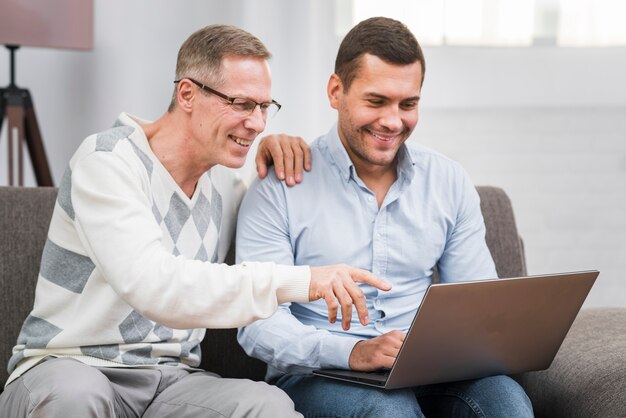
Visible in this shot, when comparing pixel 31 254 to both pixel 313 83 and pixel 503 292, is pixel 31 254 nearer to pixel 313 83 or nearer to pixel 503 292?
pixel 503 292

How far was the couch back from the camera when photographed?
197 centimetres

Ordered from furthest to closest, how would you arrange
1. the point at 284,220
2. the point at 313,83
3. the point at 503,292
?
the point at 313,83, the point at 284,220, the point at 503,292

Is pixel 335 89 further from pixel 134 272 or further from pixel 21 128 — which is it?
pixel 21 128

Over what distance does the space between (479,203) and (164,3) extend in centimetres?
192

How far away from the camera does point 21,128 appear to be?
325cm

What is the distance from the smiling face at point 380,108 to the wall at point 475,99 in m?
1.46

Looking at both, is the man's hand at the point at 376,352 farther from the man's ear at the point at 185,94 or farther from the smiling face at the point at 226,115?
the man's ear at the point at 185,94

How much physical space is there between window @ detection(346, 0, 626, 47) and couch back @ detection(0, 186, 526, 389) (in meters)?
1.55

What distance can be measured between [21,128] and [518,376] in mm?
1988

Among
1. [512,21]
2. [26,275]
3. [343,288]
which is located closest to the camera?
[343,288]

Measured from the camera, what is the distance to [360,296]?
4.92 feet

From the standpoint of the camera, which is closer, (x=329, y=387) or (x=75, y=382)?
(x=75, y=382)

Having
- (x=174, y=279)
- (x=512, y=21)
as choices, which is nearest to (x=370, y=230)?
(x=174, y=279)

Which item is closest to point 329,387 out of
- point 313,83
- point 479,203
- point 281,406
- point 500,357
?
point 281,406
